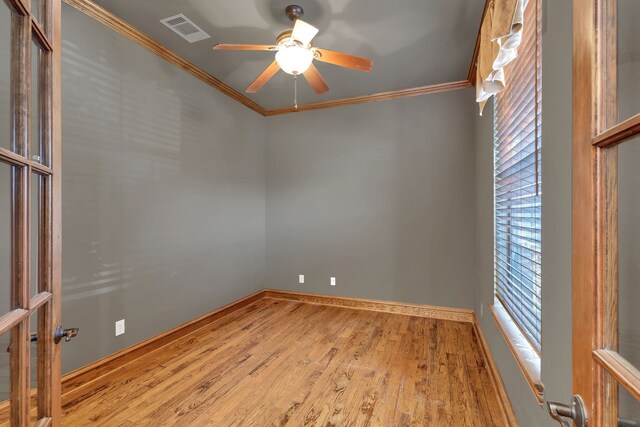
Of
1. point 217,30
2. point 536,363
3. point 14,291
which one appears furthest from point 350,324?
point 217,30

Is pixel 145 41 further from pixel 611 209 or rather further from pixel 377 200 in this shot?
pixel 611 209

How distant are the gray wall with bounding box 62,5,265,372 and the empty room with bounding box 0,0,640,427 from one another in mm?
19

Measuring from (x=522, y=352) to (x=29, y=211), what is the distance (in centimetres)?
213

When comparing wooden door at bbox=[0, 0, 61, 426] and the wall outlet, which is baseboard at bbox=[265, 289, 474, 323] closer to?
the wall outlet

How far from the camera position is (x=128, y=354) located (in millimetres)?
2354

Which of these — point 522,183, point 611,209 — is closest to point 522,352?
point 522,183

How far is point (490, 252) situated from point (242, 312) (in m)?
2.85

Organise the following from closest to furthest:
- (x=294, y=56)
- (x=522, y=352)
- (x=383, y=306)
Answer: (x=522, y=352)
(x=294, y=56)
(x=383, y=306)

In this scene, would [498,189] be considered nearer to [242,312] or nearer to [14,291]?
[14,291]

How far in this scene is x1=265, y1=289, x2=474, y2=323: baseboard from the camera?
3.29 m

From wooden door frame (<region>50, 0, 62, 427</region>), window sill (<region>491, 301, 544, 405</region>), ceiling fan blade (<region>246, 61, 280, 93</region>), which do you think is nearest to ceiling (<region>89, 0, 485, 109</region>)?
ceiling fan blade (<region>246, 61, 280, 93</region>)

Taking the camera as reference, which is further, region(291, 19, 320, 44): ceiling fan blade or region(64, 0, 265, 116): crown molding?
region(64, 0, 265, 116): crown molding

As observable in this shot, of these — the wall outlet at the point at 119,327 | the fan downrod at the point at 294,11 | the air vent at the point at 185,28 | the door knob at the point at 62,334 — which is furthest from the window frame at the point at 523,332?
the wall outlet at the point at 119,327

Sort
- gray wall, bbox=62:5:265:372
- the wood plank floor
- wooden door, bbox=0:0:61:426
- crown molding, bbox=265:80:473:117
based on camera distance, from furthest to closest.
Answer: crown molding, bbox=265:80:473:117, gray wall, bbox=62:5:265:372, the wood plank floor, wooden door, bbox=0:0:61:426
